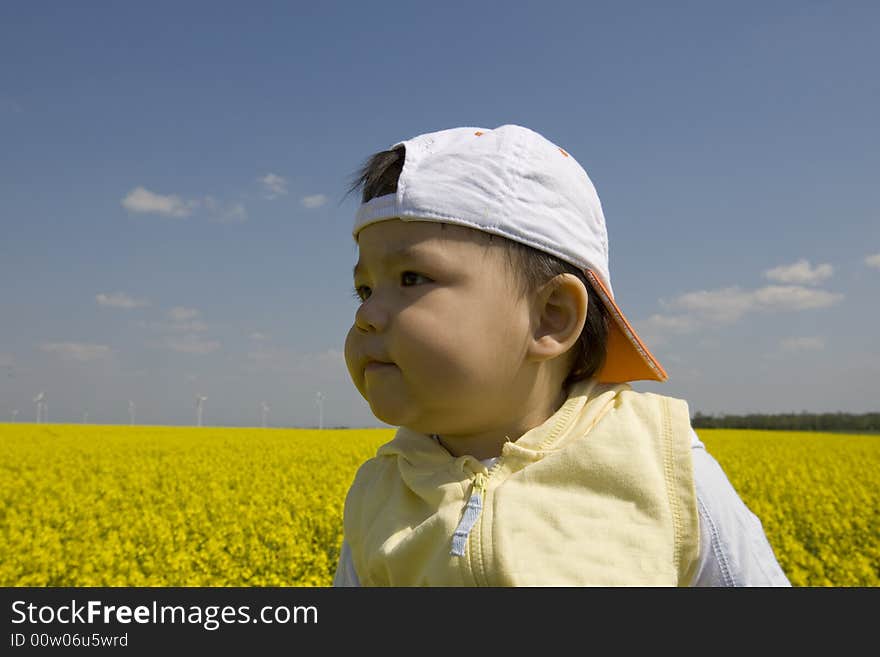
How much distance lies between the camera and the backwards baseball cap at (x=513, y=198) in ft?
4.05

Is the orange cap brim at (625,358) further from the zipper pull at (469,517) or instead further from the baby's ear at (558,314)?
the zipper pull at (469,517)

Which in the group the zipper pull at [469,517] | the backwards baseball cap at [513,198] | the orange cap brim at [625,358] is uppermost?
the backwards baseball cap at [513,198]

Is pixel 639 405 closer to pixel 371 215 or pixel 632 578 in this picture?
pixel 632 578

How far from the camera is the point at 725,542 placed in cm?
119

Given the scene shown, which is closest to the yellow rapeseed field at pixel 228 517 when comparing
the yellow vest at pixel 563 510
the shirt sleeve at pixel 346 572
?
the shirt sleeve at pixel 346 572

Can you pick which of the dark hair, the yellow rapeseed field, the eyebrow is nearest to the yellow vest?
the dark hair

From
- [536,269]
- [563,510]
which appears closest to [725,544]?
[563,510]

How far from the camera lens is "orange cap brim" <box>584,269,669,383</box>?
1.40 metres

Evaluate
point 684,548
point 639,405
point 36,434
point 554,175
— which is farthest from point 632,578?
point 36,434

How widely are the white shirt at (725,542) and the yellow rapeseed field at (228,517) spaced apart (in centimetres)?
398

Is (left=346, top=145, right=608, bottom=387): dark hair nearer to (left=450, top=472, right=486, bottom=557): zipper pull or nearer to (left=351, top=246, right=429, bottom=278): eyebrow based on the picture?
(left=351, top=246, right=429, bottom=278): eyebrow

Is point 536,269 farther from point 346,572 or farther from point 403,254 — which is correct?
point 346,572

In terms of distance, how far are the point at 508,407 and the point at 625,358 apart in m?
0.32

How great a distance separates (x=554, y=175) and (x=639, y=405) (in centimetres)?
47
